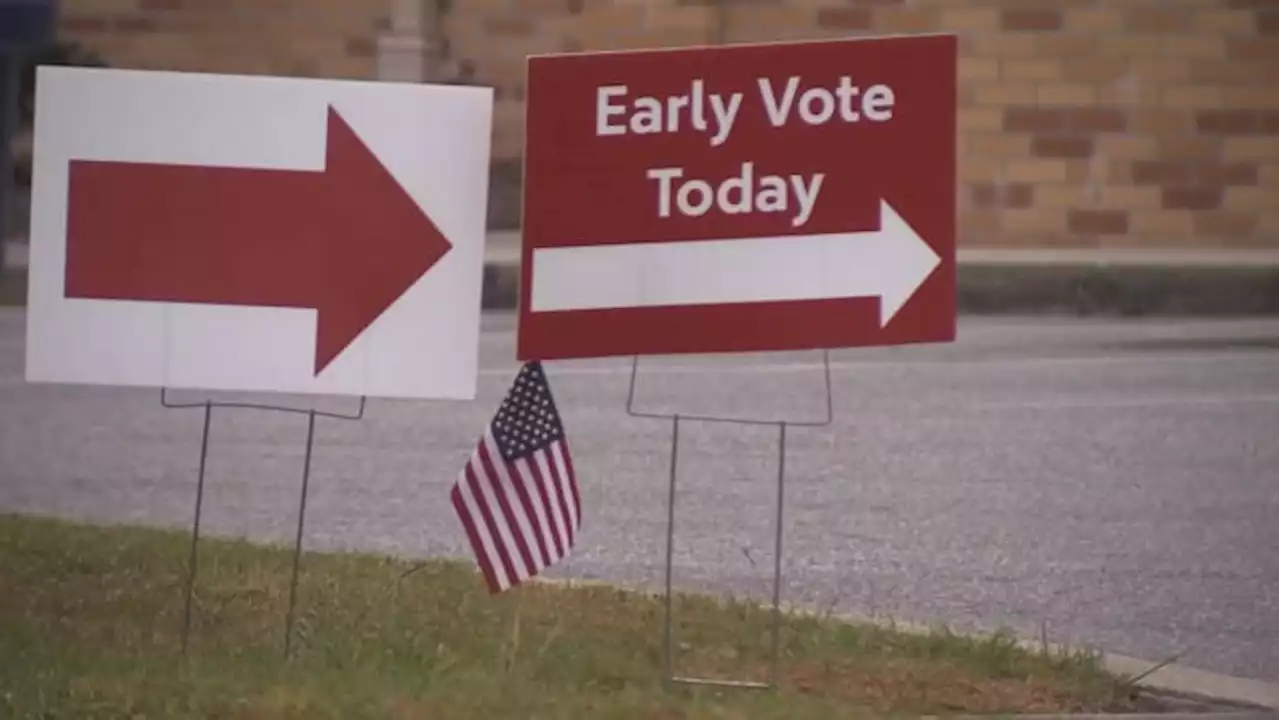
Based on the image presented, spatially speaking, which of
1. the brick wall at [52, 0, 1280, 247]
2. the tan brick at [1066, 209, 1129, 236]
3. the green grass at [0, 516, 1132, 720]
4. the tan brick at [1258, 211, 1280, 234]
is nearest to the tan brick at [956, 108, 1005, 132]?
the brick wall at [52, 0, 1280, 247]

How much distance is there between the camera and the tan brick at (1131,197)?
17.5m

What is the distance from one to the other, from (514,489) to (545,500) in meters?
0.08

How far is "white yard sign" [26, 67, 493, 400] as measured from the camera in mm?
5281

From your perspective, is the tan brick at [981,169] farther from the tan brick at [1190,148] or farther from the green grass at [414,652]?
the green grass at [414,652]

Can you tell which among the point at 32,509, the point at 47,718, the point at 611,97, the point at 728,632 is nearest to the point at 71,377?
the point at 47,718

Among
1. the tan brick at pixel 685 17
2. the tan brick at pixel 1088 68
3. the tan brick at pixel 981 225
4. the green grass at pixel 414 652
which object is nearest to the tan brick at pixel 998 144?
the tan brick at pixel 981 225

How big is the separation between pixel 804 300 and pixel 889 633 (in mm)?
1380

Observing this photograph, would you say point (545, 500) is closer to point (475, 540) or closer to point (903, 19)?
point (475, 540)

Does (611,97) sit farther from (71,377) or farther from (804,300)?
(71,377)

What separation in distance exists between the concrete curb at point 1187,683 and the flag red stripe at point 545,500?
121cm

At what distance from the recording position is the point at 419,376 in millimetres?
5297

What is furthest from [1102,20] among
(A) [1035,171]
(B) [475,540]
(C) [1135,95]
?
(B) [475,540]

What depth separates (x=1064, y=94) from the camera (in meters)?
17.6

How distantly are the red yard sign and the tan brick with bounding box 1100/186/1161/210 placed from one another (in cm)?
1252
